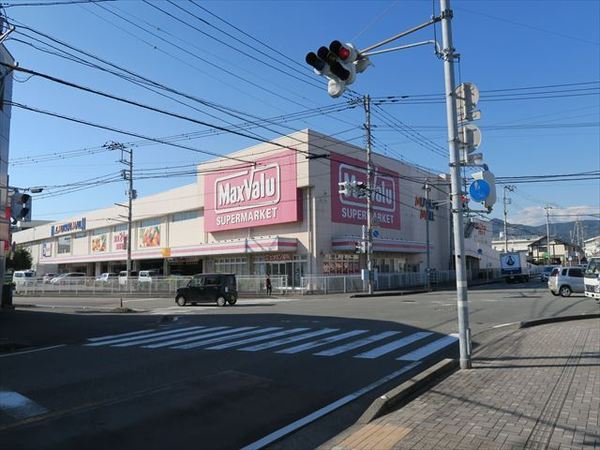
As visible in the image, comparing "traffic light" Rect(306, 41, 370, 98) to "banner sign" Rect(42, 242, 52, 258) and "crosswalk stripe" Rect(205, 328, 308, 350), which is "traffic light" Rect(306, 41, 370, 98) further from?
"banner sign" Rect(42, 242, 52, 258)

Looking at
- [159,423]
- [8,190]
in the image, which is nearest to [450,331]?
[159,423]

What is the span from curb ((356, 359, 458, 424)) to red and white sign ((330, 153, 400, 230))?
29.4m

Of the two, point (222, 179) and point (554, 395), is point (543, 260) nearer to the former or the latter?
point (222, 179)

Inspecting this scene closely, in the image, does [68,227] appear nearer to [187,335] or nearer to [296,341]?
[187,335]

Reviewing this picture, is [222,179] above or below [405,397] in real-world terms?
above

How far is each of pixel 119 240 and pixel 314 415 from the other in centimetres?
6348

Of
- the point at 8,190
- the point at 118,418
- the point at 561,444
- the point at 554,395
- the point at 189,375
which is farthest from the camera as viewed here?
the point at 8,190

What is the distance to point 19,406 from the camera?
702 centimetres

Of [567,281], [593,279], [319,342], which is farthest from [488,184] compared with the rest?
[567,281]

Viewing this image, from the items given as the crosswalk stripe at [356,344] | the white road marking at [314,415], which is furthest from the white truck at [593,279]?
the white road marking at [314,415]

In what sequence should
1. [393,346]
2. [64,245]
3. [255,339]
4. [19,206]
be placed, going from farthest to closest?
[64,245] < [19,206] < [255,339] < [393,346]

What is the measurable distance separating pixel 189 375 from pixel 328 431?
374cm

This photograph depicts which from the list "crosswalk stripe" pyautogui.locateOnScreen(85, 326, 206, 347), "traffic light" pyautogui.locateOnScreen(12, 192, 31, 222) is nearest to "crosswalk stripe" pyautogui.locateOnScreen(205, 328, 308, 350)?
"crosswalk stripe" pyautogui.locateOnScreen(85, 326, 206, 347)

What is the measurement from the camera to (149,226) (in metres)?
60.0
